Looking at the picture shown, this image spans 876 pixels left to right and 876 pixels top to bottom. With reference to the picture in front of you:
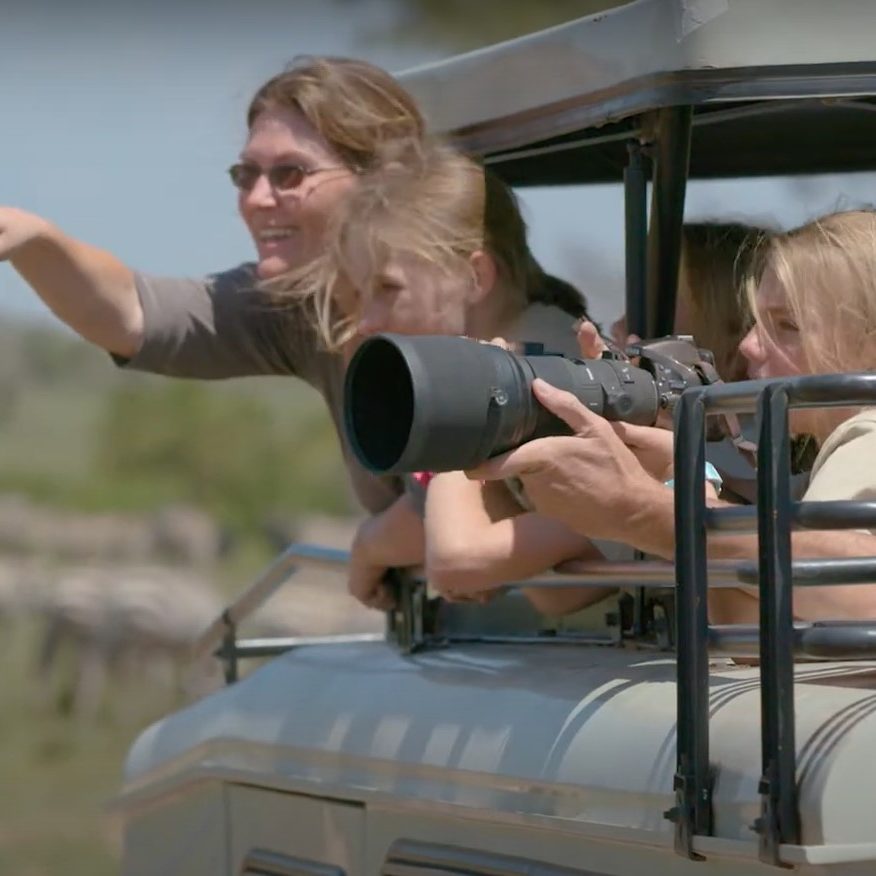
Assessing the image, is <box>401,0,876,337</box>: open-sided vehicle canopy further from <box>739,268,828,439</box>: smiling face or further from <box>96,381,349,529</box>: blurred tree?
<box>96,381,349,529</box>: blurred tree

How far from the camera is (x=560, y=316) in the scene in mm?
3676

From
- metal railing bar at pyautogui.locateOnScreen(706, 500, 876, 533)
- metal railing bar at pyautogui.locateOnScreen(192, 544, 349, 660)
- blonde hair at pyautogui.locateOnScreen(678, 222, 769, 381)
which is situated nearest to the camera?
metal railing bar at pyautogui.locateOnScreen(706, 500, 876, 533)

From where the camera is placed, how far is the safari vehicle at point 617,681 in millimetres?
2430

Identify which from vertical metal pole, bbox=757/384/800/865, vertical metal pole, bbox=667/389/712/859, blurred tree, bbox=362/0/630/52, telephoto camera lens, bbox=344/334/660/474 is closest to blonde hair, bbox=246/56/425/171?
telephoto camera lens, bbox=344/334/660/474

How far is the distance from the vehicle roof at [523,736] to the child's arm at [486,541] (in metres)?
0.13

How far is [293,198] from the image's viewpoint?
3943mm

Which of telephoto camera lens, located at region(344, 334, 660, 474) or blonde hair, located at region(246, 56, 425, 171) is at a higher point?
blonde hair, located at region(246, 56, 425, 171)

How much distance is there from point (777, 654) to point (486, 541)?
34.9 inches

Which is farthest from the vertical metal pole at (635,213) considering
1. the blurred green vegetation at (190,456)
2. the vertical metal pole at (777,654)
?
the blurred green vegetation at (190,456)

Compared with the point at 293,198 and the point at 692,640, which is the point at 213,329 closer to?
the point at 293,198

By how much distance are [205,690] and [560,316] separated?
1189 mm

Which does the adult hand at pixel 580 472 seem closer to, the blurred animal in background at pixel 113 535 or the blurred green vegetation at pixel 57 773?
the blurred green vegetation at pixel 57 773

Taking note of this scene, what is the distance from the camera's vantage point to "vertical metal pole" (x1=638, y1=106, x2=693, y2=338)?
3152 millimetres

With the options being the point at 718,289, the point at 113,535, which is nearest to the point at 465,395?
the point at 718,289
